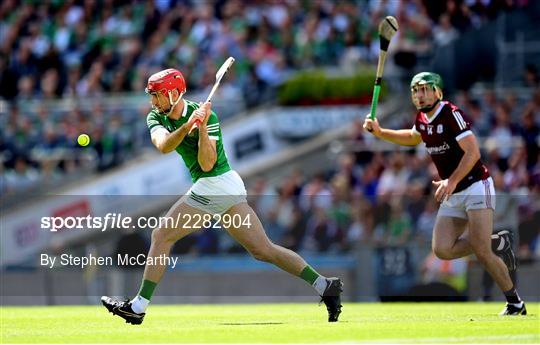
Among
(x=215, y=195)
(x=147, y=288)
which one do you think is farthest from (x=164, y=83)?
(x=147, y=288)

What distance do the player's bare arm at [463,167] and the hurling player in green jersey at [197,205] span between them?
4.93 feet

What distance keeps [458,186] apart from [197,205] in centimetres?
274

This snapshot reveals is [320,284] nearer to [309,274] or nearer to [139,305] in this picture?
[309,274]

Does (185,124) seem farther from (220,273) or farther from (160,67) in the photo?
(160,67)

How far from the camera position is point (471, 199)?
14352 millimetres

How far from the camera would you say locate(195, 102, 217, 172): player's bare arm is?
12836mm

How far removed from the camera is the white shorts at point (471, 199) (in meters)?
14.3

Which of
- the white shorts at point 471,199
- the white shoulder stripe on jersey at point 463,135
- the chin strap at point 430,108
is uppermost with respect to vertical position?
the chin strap at point 430,108

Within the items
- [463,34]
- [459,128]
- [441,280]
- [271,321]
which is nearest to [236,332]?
[271,321]

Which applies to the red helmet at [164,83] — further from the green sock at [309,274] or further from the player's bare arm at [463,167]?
the player's bare arm at [463,167]

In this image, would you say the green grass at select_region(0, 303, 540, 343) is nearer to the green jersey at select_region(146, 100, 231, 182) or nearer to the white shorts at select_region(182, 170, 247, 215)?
the white shorts at select_region(182, 170, 247, 215)

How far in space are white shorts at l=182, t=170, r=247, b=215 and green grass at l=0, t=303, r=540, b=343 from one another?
1.10 m

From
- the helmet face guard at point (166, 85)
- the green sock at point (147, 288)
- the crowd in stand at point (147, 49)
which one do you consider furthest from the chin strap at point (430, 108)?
the crowd in stand at point (147, 49)

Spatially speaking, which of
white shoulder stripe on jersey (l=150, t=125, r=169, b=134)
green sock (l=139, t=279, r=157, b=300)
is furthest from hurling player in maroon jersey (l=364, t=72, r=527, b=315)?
green sock (l=139, t=279, r=157, b=300)
